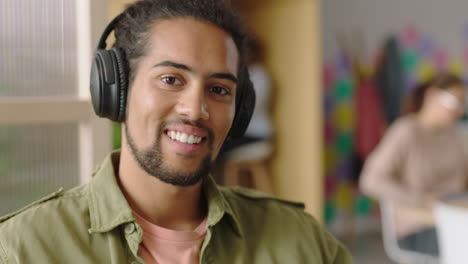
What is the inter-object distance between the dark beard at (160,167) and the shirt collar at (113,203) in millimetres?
83

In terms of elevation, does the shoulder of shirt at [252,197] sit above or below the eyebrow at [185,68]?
below

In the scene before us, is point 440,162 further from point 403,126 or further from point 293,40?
point 293,40

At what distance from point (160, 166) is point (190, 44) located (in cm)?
24

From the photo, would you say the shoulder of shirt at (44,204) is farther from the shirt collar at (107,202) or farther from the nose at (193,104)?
the nose at (193,104)

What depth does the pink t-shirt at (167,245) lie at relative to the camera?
1.25 meters

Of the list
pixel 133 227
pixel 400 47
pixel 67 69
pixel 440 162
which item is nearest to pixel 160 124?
pixel 133 227

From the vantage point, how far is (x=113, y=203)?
1.26m

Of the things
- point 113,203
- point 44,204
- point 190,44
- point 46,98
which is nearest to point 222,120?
point 190,44

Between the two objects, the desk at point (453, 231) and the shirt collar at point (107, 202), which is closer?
the shirt collar at point (107, 202)

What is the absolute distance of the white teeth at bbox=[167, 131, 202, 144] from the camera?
1.21 metres

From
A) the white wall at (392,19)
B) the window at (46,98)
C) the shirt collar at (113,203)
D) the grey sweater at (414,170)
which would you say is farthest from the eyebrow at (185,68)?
the white wall at (392,19)

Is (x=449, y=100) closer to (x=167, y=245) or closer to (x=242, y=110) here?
(x=242, y=110)

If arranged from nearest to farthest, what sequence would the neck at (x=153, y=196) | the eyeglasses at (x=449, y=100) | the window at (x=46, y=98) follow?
the neck at (x=153, y=196) < the window at (x=46, y=98) < the eyeglasses at (x=449, y=100)

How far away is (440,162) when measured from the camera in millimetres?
3166
